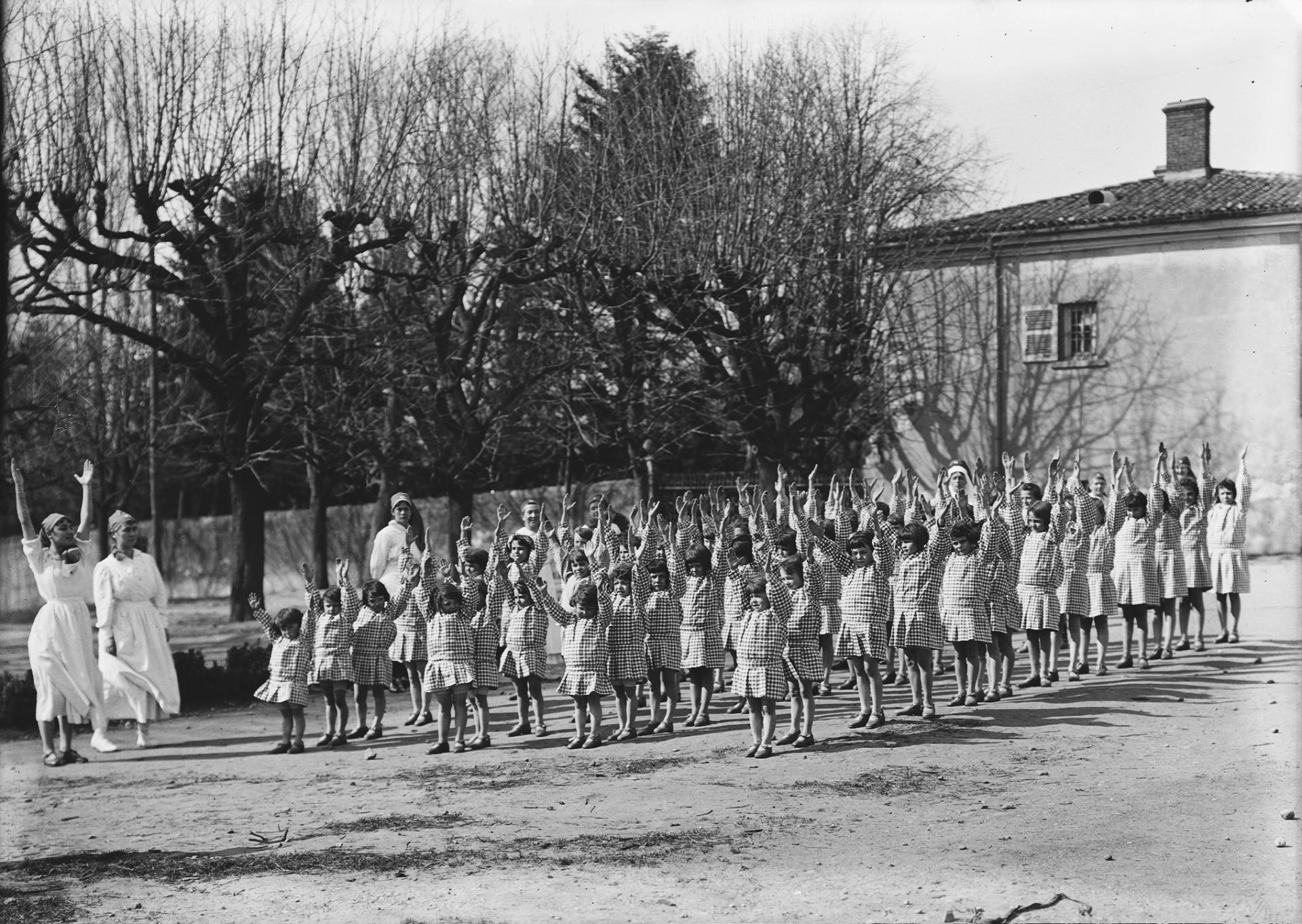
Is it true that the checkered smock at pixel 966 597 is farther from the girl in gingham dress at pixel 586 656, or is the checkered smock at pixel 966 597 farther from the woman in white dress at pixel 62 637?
the woman in white dress at pixel 62 637

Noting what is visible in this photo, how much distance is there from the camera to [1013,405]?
26078mm

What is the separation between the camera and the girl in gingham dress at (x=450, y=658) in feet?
37.7

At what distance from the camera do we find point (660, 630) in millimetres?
12180

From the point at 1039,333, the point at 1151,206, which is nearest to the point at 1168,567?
the point at 1039,333

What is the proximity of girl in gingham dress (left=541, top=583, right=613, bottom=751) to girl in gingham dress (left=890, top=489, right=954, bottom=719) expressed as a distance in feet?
7.79

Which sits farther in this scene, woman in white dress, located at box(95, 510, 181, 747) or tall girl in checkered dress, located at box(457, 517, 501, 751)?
woman in white dress, located at box(95, 510, 181, 747)

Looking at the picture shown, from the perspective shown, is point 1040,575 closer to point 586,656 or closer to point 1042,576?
point 1042,576

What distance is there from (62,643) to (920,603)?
22.7ft

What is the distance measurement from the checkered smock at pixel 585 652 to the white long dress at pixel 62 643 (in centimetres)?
385

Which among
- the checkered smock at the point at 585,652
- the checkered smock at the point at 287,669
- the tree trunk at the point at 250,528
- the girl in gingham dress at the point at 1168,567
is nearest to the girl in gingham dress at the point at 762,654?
the checkered smock at the point at 585,652

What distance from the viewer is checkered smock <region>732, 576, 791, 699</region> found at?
34.0 feet

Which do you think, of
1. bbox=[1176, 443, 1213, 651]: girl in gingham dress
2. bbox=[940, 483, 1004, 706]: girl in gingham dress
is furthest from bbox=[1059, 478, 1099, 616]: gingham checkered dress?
bbox=[1176, 443, 1213, 651]: girl in gingham dress

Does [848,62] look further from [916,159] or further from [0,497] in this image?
[0,497]

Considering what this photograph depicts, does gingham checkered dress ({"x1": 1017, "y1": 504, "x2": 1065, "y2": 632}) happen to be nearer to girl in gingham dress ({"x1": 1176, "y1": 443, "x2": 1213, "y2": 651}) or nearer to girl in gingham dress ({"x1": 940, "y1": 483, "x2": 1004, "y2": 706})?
girl in gingham dress ({"x1": 940, "y1": 483, "x2": 1004, "y2": 706})
